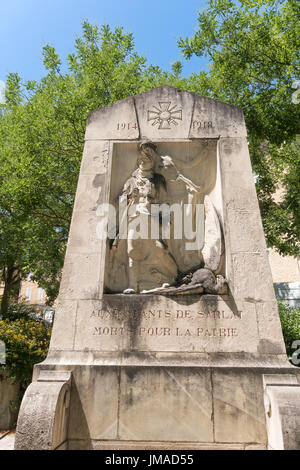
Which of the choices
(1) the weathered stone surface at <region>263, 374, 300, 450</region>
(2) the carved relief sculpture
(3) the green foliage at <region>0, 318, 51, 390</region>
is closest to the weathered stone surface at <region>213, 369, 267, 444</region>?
(1) the weathered stone surface at <region>263, 374, 300, 450</region>

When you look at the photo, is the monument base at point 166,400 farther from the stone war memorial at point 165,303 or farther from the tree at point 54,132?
the tree at point 54,132

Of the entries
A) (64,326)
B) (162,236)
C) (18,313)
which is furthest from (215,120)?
(18,313)

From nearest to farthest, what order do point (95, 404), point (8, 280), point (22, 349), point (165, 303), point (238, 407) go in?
point (238, 407) < point (95, 404) < point (165, 303) < point (22, 349) < point (8, 280)

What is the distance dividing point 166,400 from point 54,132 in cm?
1118

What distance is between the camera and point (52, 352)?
15.8 feet

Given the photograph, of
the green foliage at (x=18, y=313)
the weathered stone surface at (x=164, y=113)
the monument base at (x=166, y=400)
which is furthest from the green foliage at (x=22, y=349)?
the weathered stone surface at (x=164, y=113)

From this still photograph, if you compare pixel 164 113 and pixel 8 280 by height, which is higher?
pixel 8 280

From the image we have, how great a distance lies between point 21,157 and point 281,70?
9.49m

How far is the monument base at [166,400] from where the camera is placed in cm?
423

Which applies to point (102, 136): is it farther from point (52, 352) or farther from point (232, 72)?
point (232, 72)

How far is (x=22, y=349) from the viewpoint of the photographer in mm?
9102

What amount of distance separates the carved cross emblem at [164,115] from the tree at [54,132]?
6.86 metres

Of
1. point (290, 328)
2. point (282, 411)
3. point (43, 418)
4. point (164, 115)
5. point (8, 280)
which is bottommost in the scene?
point (43, 418)

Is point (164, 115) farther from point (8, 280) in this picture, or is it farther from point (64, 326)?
point (8, 280)
